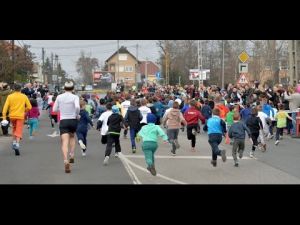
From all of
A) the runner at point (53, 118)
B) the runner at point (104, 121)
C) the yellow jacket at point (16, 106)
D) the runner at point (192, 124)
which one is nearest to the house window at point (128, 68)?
the runner at point (53, 118)

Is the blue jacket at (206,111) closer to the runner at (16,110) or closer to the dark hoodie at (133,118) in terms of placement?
the dark hoodie at (133,118)

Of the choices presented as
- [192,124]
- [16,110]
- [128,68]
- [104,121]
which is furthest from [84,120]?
[128,68]

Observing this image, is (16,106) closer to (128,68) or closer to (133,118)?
(133,118)

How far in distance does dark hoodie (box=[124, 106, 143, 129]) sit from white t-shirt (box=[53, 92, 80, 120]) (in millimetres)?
5170

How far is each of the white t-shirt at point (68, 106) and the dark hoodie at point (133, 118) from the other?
17.0ft

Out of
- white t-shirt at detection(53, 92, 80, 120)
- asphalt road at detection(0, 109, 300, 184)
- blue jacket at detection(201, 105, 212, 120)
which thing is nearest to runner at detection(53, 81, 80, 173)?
white t-shirt at detection(53, 92, 80, 120)

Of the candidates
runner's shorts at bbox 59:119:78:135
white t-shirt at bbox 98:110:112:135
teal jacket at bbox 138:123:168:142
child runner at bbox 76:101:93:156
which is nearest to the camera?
runner's shorts at bbox 59:119:78:135

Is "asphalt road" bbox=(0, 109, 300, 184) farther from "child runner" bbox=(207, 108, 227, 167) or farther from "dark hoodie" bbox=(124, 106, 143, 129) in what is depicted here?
"dark hoodie" bbox=(124, 106, 143, 129)

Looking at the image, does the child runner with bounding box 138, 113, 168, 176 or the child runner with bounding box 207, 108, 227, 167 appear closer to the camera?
the child runner with bounding box 138, 113, 168, 176

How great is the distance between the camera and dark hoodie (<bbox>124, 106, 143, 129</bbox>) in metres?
17.4

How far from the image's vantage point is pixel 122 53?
142 metres
